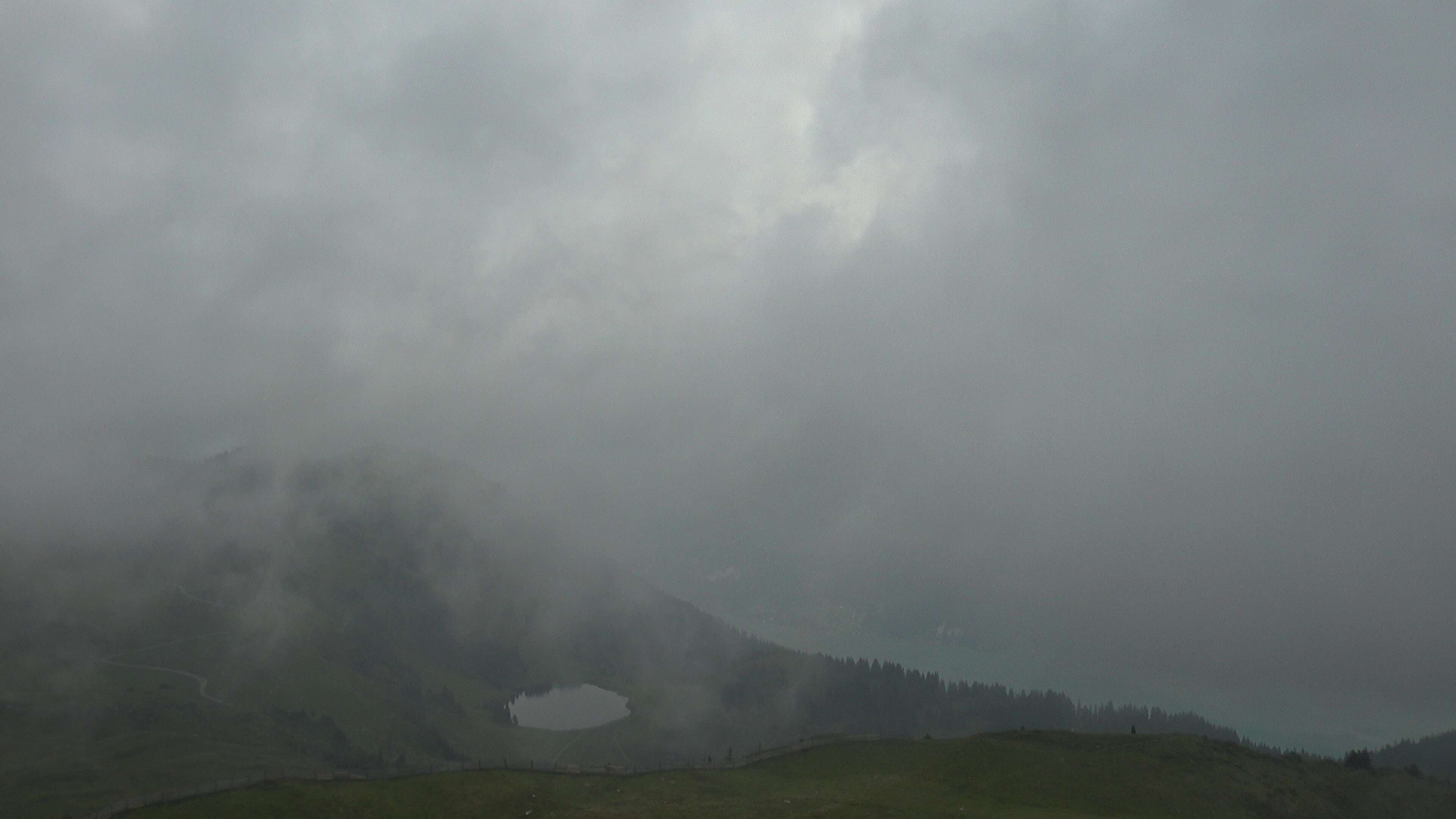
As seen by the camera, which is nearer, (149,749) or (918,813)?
(918,813)

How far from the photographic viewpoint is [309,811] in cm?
8281

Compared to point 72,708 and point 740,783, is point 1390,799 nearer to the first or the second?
point 740,783

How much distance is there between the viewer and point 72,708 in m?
196

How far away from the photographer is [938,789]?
9431 cm

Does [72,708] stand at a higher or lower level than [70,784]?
higher

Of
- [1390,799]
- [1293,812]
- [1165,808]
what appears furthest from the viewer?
[1390,799]

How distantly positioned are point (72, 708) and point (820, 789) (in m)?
188

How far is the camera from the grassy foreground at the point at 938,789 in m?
83.1

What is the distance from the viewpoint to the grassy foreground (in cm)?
8312

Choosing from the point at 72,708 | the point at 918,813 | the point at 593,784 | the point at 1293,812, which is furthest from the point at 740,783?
the point at 72,708

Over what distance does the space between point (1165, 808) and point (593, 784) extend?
60.6 m

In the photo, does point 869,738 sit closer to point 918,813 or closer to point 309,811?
point 918,813

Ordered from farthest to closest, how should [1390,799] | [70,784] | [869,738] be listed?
[70,784] → [869,738] → [1390,799]

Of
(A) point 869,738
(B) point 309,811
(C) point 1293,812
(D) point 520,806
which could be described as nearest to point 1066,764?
(C) point 1293,812
